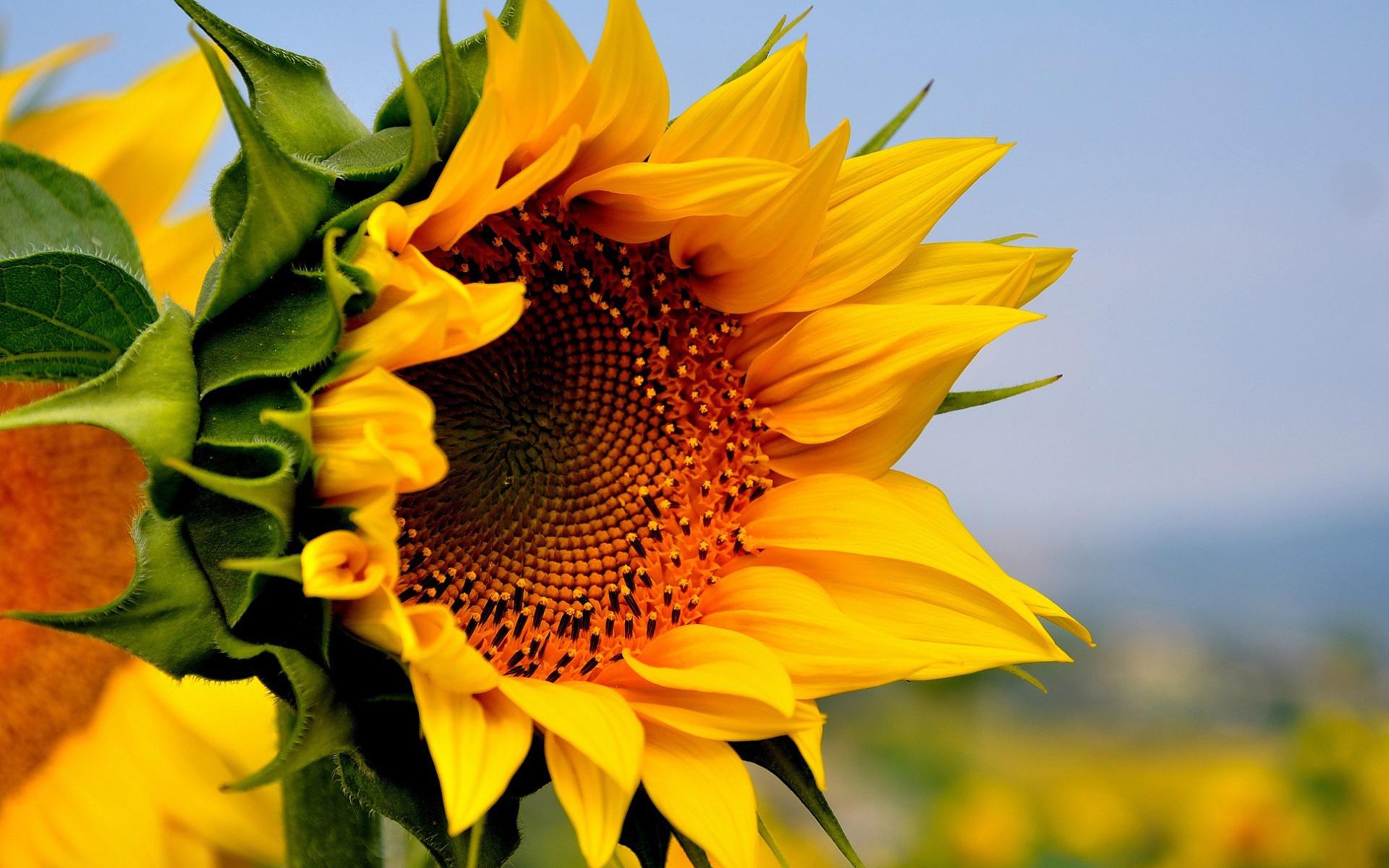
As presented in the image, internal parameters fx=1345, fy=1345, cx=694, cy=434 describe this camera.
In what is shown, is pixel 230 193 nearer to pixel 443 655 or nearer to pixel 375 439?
pixel 375 439

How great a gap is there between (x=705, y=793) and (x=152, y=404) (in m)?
0.48

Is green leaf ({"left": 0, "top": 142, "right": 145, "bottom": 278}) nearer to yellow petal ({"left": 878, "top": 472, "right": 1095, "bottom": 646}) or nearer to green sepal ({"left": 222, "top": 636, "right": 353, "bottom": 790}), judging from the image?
green sepal ({"left": 222, "top": 636, "right": 353, "bottom": 790})

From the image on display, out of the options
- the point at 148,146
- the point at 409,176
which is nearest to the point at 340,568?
the point at 409,176

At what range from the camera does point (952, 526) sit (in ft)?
3.88

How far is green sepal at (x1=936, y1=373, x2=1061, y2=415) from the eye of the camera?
116cm

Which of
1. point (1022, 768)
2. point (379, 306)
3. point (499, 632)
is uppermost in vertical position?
point (379, 306)

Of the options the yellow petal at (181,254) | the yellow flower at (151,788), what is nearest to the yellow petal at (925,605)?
the yellow flower at (151,788)

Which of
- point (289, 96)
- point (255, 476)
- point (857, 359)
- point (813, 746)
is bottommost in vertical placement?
point (813, 746)

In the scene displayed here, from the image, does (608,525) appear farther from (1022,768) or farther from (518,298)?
(1022,768)

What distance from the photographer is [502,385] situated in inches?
47.4

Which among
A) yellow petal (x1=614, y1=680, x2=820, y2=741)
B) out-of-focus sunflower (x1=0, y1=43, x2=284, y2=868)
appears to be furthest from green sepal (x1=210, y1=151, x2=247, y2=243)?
out-of-focus sunflower (x1=0, y1=43, x2=284, y2=868)

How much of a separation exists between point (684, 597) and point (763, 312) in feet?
0.88

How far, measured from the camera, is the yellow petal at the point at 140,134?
1.59m

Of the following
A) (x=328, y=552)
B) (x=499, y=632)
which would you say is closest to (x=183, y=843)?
(x=499, y=632)
